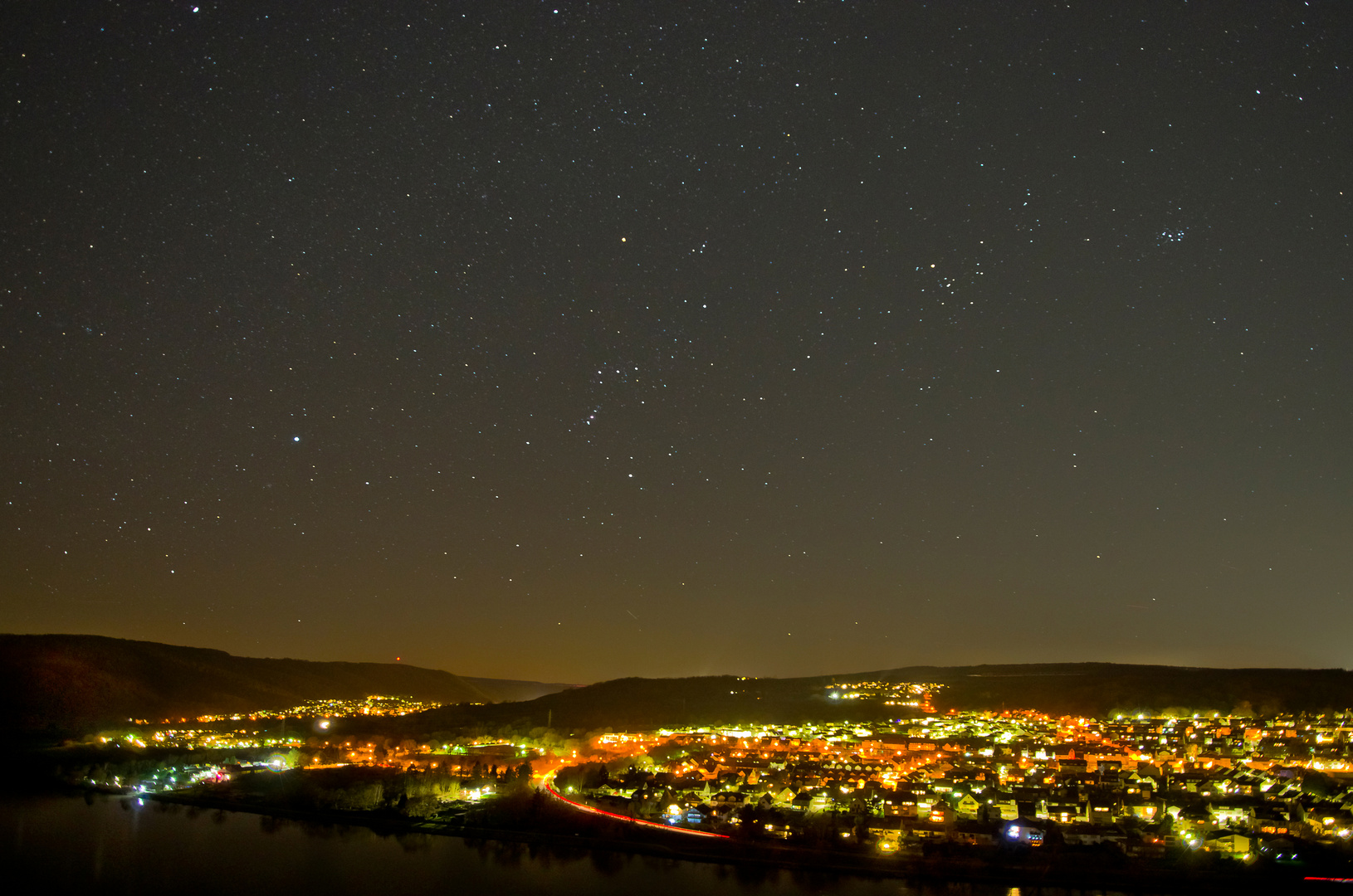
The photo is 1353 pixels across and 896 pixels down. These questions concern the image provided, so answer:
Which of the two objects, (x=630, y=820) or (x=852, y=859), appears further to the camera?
(x=630, y=820)

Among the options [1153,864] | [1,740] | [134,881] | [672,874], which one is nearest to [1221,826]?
[1153,864]

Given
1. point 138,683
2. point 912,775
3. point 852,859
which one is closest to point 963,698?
point 912,775

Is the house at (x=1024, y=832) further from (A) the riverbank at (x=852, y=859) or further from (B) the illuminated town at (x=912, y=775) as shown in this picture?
(A) the riverbank at (x=852, y=859)

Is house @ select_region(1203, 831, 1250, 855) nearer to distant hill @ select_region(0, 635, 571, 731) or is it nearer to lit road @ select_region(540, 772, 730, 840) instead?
lit road @ select_region(540, 772, 730, 840)

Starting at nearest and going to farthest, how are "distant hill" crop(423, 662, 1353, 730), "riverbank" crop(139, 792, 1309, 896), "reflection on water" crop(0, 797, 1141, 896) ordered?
"riverbank" crop(139, 792, 1309, 896) < "reflection on water" crop(0, 797, 1141, 896) < "distant hill" crop(423, 662, 1353, 730)

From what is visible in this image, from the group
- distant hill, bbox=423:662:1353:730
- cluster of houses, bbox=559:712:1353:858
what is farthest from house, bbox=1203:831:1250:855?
distant hill, bbox=423:662:1353:730

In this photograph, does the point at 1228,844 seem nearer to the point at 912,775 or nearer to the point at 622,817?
the point at 912,775
